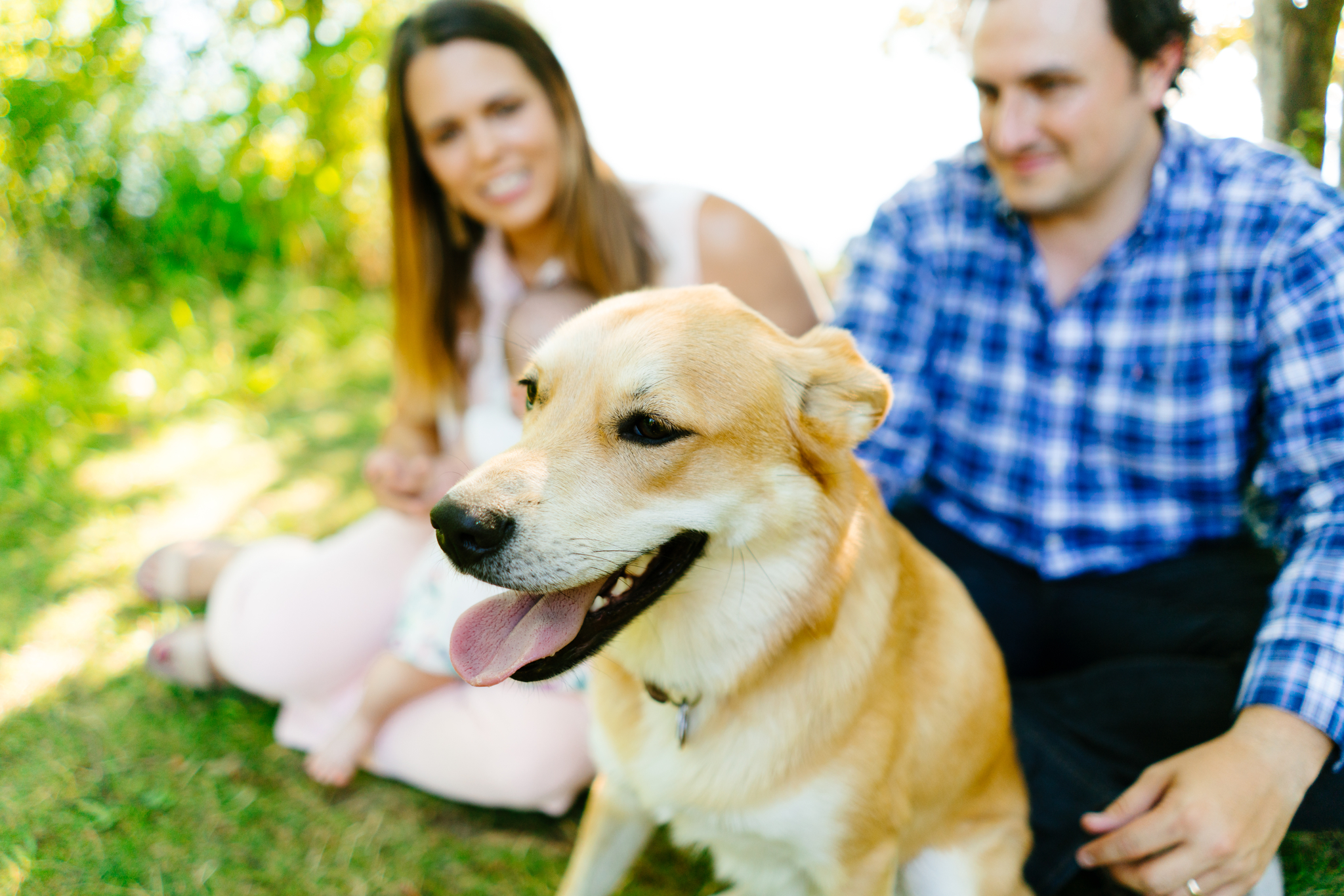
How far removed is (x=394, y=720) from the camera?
93.0 inches

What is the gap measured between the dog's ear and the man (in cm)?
90

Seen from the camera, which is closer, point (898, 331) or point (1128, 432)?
point (1128, 432)

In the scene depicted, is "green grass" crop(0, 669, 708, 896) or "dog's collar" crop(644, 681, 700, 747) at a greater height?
"dog's collar" crop(644, 681, 700, 747)

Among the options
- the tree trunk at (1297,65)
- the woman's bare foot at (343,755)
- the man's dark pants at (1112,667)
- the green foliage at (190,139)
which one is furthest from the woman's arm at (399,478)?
the green foliage at (190,139)

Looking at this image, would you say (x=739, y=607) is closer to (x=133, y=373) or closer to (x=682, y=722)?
(x=682, y=722)

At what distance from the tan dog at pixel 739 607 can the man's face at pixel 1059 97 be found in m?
0.94

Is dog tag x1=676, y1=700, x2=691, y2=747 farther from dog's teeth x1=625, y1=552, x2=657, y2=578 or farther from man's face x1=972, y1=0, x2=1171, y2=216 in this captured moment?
man's face x1=972, y1=0, x2=1171, y2=216

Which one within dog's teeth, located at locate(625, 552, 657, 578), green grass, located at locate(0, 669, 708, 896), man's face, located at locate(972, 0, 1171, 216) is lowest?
green grass, located at locate(0, 669, 708, 896)

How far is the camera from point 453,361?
287cm

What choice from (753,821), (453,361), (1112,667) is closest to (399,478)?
(453,361)

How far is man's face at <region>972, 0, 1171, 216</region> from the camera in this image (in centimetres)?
199

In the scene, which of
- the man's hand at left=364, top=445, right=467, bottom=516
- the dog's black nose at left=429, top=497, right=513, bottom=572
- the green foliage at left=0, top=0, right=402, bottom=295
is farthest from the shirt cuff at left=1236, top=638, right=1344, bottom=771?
the green foliage at left=0, top=0, right=402, bottom=295

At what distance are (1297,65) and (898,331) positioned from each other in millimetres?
1621

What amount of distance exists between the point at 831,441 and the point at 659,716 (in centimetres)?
69
